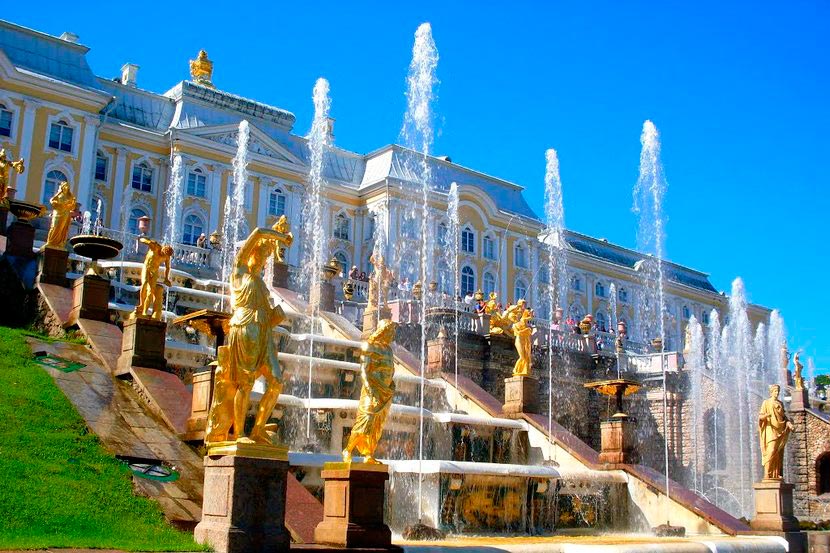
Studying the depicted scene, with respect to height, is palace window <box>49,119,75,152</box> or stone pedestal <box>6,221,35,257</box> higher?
palace window <box>49,119,75,152</box>

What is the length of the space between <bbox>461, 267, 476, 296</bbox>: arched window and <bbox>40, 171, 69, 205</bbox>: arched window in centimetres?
2273

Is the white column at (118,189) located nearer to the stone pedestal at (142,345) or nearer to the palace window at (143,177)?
the palace window at (143,177)

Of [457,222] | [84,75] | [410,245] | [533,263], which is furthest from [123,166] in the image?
[533,263]

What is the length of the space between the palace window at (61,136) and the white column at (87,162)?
0.58 meters

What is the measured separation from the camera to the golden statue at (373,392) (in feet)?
37.0

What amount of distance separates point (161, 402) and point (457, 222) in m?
39.2

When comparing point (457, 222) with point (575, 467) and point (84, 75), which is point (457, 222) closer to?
point (84, 75)

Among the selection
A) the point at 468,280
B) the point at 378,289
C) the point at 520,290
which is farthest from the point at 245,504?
the point at 520,290

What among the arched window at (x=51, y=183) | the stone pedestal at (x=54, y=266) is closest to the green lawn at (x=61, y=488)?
the stone pedestal at (x=54, y=266)

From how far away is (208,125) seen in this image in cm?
4522

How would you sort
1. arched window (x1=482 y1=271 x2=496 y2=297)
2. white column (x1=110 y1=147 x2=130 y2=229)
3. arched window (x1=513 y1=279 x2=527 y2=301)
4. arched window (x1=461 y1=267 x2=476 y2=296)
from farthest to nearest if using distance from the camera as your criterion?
arched window (x1=513 y1=279 x2=527 y2=301), arched window (x1=482 y1=271 x2=496 y2=297), arched window (x1=461 y1=267 x2=476 y2=296), white column (x1=110 y1=147 x2=130 y2=229)

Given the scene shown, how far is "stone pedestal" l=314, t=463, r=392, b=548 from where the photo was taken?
10562 millimetres

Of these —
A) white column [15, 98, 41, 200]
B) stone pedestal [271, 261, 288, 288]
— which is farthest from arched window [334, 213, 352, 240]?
stone pedestal [271, 261, 288, 288]

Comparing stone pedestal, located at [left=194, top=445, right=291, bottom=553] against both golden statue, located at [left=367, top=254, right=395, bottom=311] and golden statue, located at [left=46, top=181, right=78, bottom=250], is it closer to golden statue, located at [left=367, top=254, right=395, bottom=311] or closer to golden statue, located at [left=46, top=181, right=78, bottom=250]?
golden statue, located at [left=46, top=181, right=78, bottom=250]
